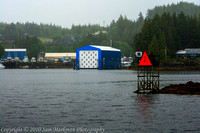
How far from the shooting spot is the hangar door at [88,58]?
143 m

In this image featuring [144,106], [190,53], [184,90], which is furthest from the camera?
[190,53]

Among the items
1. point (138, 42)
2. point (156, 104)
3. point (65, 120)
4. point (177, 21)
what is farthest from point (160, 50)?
point (65, 120)

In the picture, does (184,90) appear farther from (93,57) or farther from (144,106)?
(93,57)

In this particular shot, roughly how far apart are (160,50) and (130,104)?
344ft

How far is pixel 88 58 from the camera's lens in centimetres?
14412

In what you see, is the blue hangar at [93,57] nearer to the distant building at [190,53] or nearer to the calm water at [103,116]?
the distant building at [190,53]

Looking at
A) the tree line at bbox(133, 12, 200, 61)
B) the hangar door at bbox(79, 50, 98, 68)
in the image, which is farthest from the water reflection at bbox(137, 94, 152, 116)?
the hangar door at bbox(79, 50, 98, 68)

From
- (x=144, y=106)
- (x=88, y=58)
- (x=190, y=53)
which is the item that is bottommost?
(x=144, y=106)

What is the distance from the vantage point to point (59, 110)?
2758 centimetres

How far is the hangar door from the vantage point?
143250 millimetres

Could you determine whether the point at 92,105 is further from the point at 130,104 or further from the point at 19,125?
the point at 19,125

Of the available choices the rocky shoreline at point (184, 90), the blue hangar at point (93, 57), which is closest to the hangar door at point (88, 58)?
the blue hangar at point (93, 57)

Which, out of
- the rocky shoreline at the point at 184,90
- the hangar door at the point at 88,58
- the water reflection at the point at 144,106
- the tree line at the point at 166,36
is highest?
the tree line at the point at 166,36

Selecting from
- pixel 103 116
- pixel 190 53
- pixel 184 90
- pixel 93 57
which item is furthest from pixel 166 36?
pixel 103 116
